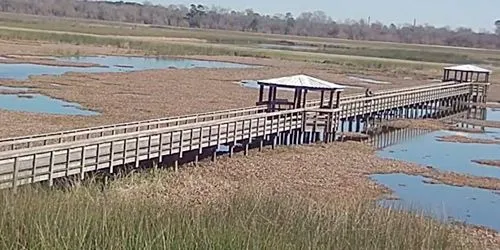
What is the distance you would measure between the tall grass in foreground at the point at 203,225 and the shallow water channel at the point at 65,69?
2804cm

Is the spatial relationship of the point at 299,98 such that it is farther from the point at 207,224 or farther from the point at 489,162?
the point at 207,224

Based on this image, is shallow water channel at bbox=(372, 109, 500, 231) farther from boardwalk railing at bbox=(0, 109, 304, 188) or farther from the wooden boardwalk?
boardwalk railing at bbox=(0, 109, 304, 188)

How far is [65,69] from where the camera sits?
66.0 meters

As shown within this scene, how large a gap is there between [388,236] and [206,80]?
54960 mm

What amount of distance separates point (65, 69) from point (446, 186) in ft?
146

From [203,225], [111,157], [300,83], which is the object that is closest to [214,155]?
[111,157]

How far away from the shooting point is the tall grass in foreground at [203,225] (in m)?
8.49

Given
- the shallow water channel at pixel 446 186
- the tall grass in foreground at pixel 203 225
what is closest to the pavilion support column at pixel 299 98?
the shallow water channel at pixel 446 186

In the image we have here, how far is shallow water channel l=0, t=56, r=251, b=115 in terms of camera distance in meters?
39.5

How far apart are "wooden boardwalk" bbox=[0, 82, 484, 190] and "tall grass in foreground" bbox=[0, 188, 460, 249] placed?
3645 millimetres

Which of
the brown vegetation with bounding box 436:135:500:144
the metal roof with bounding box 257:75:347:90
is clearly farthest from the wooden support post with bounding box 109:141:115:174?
the brown vegetation with bounding box 436:135:500:144

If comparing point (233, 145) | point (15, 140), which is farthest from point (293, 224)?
point (233, 145)

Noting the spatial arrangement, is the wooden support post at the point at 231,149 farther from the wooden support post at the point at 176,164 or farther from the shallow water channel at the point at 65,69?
the shallow water channel at the point at 65,69

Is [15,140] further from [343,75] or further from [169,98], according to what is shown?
[343,75]
